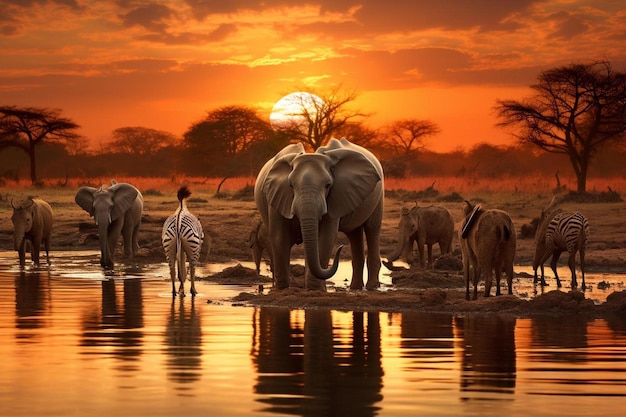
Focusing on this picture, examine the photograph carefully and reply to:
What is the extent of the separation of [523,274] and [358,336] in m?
9.29

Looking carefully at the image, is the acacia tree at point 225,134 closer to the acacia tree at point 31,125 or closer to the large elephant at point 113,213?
the acacia tree at point 31,125

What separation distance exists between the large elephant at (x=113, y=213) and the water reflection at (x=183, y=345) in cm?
950

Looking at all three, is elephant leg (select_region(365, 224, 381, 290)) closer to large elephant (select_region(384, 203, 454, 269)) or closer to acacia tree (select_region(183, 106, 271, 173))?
large elephant (select_region(384, 203, 454, 269))

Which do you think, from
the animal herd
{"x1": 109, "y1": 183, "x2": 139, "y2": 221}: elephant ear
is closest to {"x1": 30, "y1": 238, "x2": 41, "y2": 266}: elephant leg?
{"x1": 109, "y1": 183, "x2": 139, "y2": 221}: elephant ear

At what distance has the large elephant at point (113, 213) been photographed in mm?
24906

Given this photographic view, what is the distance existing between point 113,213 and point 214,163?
63.3 metres

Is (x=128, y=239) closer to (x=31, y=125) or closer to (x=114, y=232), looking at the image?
(x=114, y=232)

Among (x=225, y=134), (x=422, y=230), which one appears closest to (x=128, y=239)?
(x=422, y=230)

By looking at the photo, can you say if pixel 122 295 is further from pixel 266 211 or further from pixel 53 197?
pixel 53 197

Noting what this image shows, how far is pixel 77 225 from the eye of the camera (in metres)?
34.2

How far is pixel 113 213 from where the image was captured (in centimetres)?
2589

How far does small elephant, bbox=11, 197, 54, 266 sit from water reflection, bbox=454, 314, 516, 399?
41.0 feet

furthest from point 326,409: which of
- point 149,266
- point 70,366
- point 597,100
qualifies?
point 597,100

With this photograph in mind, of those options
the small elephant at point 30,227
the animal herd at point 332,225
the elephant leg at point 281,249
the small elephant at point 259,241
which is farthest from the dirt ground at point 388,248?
the small elephant at point 30,227
